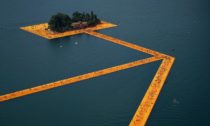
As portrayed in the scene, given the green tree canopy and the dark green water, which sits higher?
the green tree canopy

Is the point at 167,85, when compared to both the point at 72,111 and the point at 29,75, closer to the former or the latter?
the point at 72,111

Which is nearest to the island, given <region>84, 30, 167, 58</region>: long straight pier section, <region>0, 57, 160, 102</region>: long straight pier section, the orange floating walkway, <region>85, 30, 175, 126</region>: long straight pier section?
the orange floating walkway

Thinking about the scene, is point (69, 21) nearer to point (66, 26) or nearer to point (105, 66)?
point (66, 26)

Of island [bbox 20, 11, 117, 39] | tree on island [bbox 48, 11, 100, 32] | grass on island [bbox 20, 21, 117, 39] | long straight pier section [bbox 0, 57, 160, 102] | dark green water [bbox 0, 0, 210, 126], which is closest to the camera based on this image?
dark green water [bbox 0, 0, 210, 126]

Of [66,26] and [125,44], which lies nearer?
[125,44]

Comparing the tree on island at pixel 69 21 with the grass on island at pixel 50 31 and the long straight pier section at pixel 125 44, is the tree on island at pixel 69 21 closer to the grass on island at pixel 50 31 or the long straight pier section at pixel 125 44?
the grass on island at pixel 50 31

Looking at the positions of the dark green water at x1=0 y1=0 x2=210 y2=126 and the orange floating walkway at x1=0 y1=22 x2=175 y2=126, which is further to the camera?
the orange floating walkway at x1=0 y1=22 x2=175 y2=126

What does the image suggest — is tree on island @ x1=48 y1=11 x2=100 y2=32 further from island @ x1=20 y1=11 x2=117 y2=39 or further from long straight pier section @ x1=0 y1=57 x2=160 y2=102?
long straight pier section @ x1=0 y1=57 x2=160 y2=102

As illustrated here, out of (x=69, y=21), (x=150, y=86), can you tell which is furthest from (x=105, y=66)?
(x=69, y=21)
